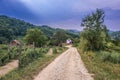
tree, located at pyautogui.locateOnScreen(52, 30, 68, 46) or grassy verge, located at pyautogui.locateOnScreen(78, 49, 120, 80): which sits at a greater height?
tree, located at pyautogui.locateOnScreen(52, 30, 68, 46)

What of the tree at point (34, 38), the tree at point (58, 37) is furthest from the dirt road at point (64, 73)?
the tree at point (58, 37)

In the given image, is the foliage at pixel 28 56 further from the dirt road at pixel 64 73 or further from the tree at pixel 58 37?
the tree at pixel 58 37

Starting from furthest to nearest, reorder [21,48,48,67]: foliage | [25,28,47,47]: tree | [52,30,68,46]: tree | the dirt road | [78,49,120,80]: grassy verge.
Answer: [52,30,68,46]: tree, [25,28,47,47]: tree, [21,48,48,67]: foliage, [78,49,120,80]: grassy verge, the dirt road

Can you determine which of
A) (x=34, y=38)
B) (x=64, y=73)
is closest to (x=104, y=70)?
(x=64, y=73)

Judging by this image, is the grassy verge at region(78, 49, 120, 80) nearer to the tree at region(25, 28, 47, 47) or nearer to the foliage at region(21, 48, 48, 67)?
the foliage at region(21, 48, 48, 67)

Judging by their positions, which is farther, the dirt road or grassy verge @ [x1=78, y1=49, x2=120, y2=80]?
grassy verge @ [x1=78, y1=49, x2=120, y2=80]

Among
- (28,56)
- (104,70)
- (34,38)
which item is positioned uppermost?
(34,38)

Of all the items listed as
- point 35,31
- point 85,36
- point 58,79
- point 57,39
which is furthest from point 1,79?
point 57,39

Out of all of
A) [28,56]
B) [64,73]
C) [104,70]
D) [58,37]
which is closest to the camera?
[64,73]

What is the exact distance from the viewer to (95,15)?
58875 mm

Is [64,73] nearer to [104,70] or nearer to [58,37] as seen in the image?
[104,70]

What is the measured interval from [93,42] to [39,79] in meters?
27.6

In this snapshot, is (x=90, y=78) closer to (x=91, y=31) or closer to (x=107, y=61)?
(x=107, y=61)

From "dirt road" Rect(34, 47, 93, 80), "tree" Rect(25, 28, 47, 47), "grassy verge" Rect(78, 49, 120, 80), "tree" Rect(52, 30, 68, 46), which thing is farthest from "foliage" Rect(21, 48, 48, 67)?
"tree" Rect(52, 30, 68, 46)
